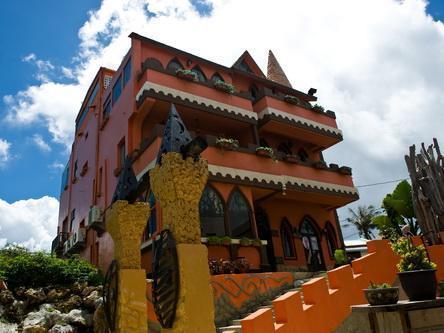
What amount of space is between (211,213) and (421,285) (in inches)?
299

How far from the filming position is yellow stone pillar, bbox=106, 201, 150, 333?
16.7 feet

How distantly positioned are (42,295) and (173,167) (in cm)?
698

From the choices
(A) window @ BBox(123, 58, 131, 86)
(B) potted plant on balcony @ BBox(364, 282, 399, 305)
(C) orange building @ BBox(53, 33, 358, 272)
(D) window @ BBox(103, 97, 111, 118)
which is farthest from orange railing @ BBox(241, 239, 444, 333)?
(D) window @ BBox(103, 97, 111, 118)

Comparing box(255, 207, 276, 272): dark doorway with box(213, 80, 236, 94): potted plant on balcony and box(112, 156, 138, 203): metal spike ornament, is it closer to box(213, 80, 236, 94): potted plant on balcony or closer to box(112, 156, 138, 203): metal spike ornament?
box(213, 80, 236, 94): potted plant on balcony

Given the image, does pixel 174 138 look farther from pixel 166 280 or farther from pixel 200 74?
pixel 200 74

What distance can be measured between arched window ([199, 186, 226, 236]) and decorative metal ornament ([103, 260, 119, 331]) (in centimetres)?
658

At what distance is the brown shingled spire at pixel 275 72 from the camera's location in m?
22.3

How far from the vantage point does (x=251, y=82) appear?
19641 mm

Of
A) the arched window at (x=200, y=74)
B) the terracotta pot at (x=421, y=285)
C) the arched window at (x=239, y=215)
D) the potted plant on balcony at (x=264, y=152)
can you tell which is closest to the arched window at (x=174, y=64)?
the arched window at (x=200, y=74)

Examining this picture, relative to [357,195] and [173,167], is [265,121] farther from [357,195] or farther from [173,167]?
[173,167]

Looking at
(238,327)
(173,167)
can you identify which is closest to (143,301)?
(173,167)

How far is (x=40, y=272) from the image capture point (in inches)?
398

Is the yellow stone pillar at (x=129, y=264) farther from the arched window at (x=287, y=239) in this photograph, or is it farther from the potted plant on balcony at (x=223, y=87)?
the arched window at (x=287, y=239)

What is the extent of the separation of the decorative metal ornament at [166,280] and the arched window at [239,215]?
349 inches
